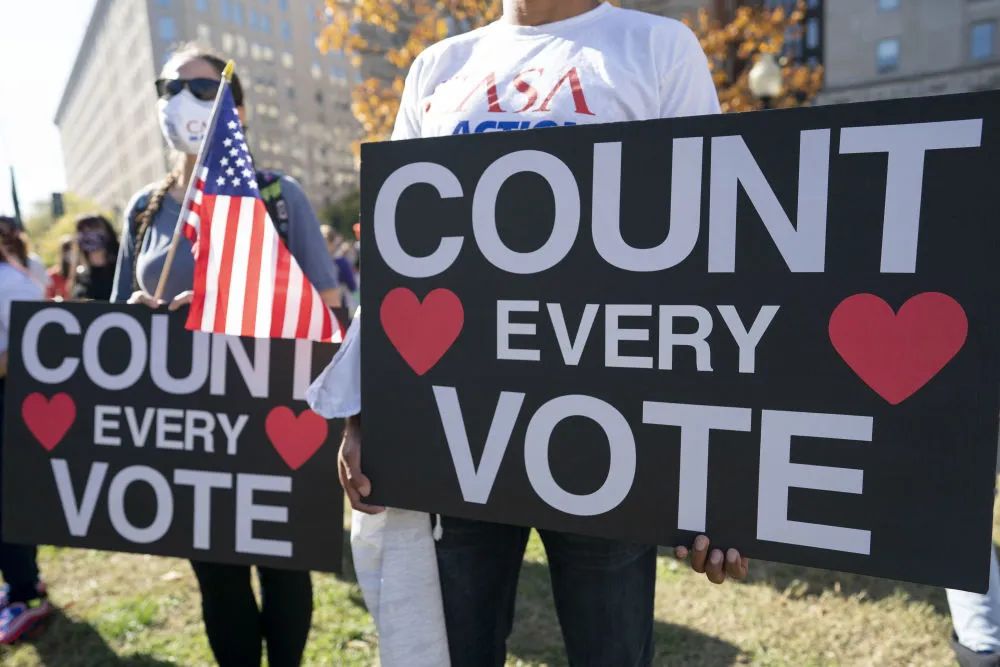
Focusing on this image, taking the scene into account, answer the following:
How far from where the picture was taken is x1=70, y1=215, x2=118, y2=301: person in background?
13.5 ft

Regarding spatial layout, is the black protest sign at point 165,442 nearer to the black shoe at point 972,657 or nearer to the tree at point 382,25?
the black shoe at point 972,657

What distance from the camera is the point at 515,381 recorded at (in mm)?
1268

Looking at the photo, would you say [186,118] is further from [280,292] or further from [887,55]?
[887,55]

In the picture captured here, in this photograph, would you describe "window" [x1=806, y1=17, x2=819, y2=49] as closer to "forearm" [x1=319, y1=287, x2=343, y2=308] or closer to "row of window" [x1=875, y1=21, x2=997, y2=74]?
"row of window" [x1=875, y1=21, x2=997, y2=74]

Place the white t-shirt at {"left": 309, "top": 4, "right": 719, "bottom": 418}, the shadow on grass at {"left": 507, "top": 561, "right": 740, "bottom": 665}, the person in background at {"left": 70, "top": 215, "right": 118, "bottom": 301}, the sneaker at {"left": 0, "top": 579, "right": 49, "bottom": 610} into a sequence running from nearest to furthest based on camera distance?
the white t-shirt at {"left": 309, "top": 4, "right": 719, "bottom": 418} → the shadow on grass at {"left": 507, "top": 561, "right": 740, "bottom": 665} → the sneaker at {"left": 0, "top": 579, "right": 49, "bottom": 610} → the person in background at {"left": 70, "top": 215, "right": 118, "bottom": 301}

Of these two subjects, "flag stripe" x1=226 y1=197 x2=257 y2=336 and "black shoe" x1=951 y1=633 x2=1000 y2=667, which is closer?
"flag stripe" x1=226 y1=197 x2=257 y2=336

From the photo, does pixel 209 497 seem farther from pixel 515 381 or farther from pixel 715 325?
pixel 715 325

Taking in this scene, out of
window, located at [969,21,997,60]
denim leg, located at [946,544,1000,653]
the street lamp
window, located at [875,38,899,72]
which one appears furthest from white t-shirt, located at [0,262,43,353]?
window, located at [969,21,997,60]

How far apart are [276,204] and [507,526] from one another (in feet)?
3.92

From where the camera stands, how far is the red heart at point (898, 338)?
3.31 ft

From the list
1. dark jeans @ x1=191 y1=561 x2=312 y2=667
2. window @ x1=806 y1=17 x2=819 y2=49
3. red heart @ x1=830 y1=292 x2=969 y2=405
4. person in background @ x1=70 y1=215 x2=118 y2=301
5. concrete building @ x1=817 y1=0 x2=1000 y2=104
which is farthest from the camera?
window @ x1=806 y1=17 x2=819 y2=49

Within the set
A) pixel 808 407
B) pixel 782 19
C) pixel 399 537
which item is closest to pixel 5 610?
pixel 399 537

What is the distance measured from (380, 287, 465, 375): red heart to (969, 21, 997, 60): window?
29302 mm

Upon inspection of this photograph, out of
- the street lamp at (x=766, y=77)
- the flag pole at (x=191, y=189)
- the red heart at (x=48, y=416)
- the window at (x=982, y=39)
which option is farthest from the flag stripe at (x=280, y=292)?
the window at (x=982, y=39)
